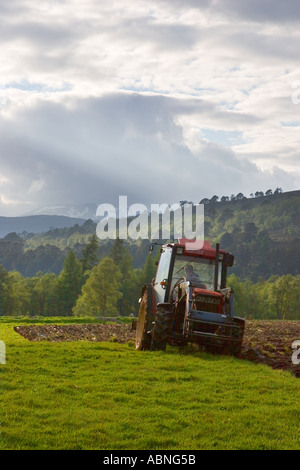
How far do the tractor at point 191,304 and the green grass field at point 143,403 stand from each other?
2.90 feet

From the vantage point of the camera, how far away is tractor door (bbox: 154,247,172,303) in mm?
17234

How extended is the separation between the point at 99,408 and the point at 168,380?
9.08 ft

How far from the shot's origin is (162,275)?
59.0ft

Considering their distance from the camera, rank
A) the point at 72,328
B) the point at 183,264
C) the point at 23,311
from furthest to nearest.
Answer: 1. the point at 23,311
2. the point at 72,328
3. the point at 183,264

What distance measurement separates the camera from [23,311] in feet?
351

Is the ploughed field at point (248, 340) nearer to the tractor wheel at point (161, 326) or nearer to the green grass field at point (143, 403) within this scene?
A: the green grass field at point (143, 403)

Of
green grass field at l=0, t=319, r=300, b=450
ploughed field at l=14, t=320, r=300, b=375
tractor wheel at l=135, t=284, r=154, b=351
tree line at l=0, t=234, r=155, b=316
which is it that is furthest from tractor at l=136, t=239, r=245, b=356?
tree line at l=0, t=234, r=155, b=316

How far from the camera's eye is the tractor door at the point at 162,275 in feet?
56.5

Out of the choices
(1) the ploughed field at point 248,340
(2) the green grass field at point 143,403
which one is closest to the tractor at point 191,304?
(2) the green grass field at point 143,403

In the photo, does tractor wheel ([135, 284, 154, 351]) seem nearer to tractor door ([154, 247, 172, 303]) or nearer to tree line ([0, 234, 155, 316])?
tractor door ([154, 247, 172, 303])

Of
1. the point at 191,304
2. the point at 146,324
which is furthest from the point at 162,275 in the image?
the point at 191,304

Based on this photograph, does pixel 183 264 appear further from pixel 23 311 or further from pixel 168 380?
pixel 23 311

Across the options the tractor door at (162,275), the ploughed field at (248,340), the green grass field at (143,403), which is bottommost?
the green grass field at (143,403)
